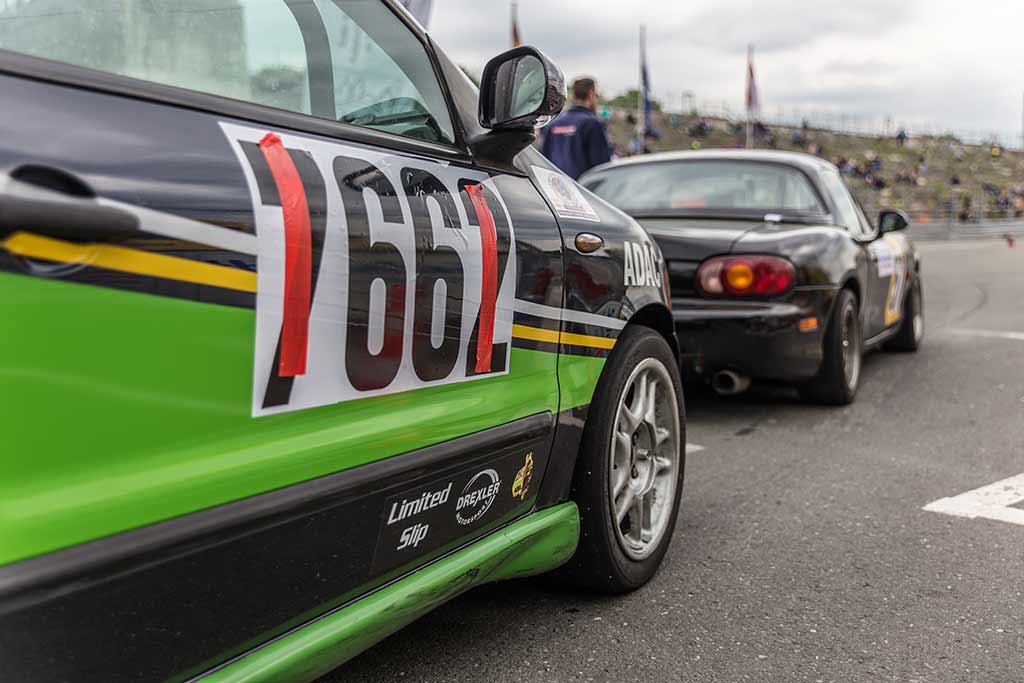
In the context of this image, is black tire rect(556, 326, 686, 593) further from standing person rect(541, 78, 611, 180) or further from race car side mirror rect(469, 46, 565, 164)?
standing person rect(541, 78, 611, 180)

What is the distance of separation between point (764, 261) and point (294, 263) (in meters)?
3.82

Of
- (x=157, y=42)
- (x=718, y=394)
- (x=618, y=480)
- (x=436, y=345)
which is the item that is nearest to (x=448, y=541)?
(x=436, y=345)

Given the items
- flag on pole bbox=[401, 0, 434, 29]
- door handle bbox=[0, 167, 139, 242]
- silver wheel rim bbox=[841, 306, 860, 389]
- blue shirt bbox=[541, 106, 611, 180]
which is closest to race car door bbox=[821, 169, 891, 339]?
silver wheel rim bbox=[841, 306, 860, 389]

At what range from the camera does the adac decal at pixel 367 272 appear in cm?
159

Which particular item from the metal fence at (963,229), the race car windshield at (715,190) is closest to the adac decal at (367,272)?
the race car windshield at (715,190)

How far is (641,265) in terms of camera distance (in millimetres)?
3043

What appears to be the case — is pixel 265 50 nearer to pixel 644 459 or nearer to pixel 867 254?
pixel 644 459

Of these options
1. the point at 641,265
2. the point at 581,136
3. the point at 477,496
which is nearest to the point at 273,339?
the point at 477,496

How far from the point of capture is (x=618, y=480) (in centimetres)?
286

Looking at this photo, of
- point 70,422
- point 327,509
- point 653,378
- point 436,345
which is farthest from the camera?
point 653,378

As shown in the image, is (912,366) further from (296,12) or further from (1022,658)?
(296,12)

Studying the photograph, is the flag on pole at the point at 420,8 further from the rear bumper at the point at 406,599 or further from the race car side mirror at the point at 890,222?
the race car side mirror at the point at 890,222

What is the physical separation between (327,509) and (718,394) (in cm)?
466

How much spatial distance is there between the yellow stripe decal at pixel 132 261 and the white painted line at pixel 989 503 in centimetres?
301
